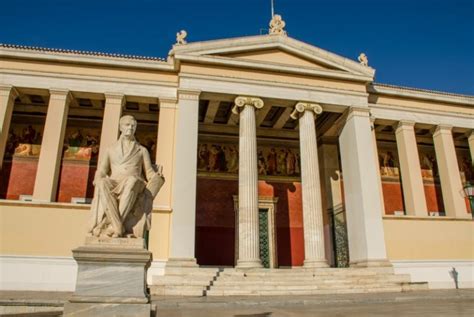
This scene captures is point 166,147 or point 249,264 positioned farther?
point 166,147

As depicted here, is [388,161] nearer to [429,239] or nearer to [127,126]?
[429,239]

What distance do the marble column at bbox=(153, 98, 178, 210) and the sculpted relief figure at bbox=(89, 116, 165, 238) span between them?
294 inches

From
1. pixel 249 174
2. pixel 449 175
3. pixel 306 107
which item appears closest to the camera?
pixel 249 174

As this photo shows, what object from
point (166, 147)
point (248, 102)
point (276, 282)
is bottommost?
point (276, 282)

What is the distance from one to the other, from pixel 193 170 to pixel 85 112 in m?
6.79

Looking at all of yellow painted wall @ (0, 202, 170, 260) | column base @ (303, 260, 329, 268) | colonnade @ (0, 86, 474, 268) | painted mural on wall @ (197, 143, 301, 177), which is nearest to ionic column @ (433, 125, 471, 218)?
colonnade @ (0, 86, 474, 268)

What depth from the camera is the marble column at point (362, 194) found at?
545 inches

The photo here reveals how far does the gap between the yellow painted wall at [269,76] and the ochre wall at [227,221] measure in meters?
5.72

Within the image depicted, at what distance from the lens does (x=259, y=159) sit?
62.5 ft

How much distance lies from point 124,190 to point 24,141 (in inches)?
536

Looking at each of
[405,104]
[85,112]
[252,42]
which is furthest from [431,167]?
[85,112]

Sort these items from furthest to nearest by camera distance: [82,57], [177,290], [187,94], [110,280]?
[82,57] < [187,94] < [177,290] < [110,280]

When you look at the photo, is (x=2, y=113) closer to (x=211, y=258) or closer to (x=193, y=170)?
(x=193, y=170)

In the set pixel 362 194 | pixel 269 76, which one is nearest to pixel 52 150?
pixel 269 76
